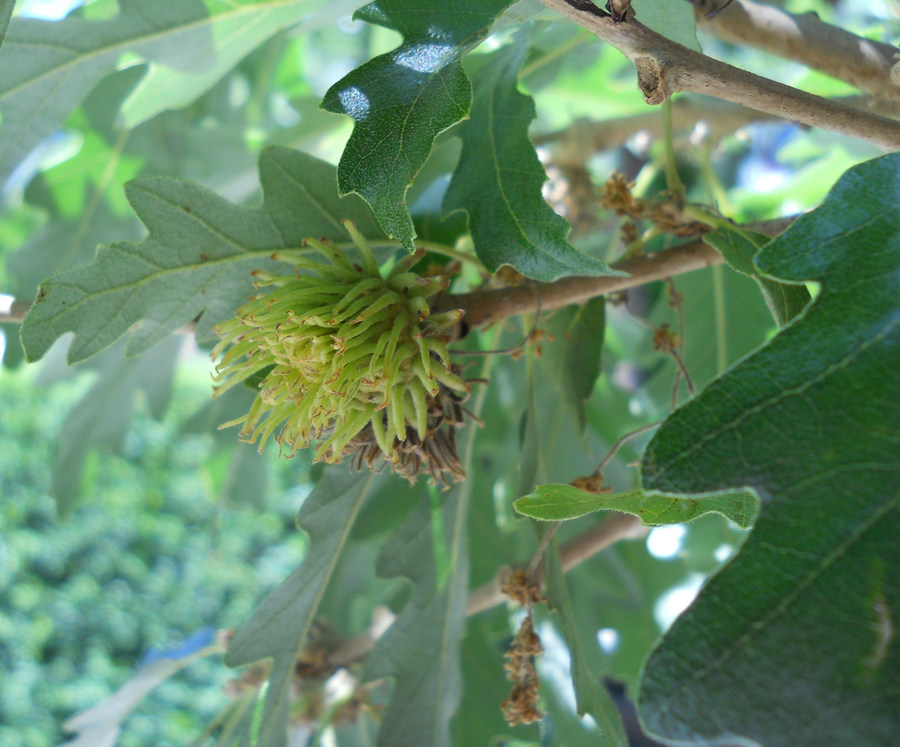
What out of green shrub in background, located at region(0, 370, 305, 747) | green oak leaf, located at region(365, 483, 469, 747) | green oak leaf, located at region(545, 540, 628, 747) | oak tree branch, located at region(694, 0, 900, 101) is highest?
oak tree branch, located at region(694, 0, 900, 101)

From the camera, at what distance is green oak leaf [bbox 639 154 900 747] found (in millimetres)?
417

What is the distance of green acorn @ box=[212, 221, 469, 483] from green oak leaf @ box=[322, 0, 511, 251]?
0.15m

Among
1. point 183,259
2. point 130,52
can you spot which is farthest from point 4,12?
point 130,52

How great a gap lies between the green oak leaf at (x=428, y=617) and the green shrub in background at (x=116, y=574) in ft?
11.6

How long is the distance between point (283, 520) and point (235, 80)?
13.4 feet

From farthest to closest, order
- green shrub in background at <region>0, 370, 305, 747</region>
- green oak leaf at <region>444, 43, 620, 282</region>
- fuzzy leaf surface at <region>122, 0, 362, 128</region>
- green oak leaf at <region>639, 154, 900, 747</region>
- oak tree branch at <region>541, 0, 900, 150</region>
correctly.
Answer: green shrub in background at <region>0, 370, 305, 747</region> < fuzzy leaf surface at <region>122, 0, 362, 128</region> < green oak leaf at <region>444, 43, 620, 282</region> < oak tree branch at <region>541, 0, 900, 150</region> < green oak leaf at <region>639, 154, 900, 747</region>

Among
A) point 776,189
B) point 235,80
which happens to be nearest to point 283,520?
point 235,80

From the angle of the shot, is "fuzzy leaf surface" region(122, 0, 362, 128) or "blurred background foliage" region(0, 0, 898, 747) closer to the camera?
"fuzzy leaf surface" region(122, 0, 362, 128)

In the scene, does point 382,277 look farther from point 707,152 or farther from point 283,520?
point 283,520

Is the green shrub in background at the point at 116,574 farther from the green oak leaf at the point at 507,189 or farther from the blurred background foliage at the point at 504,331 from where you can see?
the green oak leaf at the point at 507,189

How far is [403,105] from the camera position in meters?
0.62

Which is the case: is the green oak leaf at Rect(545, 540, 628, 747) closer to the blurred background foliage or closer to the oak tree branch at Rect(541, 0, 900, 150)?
the blurred background foliage

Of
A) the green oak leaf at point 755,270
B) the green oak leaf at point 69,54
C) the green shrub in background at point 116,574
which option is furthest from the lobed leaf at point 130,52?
the green shrub in background at point 116,574

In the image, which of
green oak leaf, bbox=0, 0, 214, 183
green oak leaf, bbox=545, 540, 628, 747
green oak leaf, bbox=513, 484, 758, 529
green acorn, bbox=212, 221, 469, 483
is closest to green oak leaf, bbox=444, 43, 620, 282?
green acorn, bbox=212, 221, 469, 483
